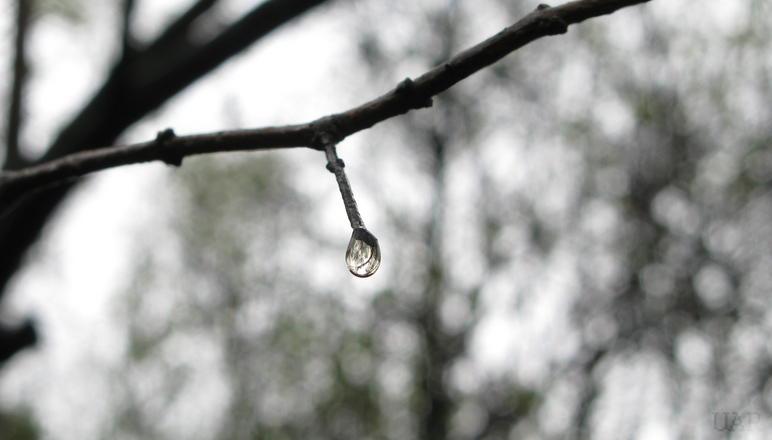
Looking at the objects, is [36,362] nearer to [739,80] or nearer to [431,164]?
[431,164]

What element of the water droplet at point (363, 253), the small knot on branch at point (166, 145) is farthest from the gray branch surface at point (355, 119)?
the water droplet at point (363, 253)

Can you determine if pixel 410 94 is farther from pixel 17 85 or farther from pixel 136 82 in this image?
pixel 17 85

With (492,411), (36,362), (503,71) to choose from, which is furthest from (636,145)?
(36,362)

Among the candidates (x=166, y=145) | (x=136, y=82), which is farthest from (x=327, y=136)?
(x=136, y=82)

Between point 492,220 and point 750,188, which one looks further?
point 492,220

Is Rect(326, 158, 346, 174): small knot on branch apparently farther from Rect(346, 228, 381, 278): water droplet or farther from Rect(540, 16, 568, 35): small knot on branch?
Rect(540, 16, 568, 35): small knot on branch

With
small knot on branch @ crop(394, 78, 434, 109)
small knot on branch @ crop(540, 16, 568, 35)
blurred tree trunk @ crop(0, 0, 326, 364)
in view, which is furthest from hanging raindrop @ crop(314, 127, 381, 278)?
blurred tree trunk @ crop(0, 0, 326, 364)
